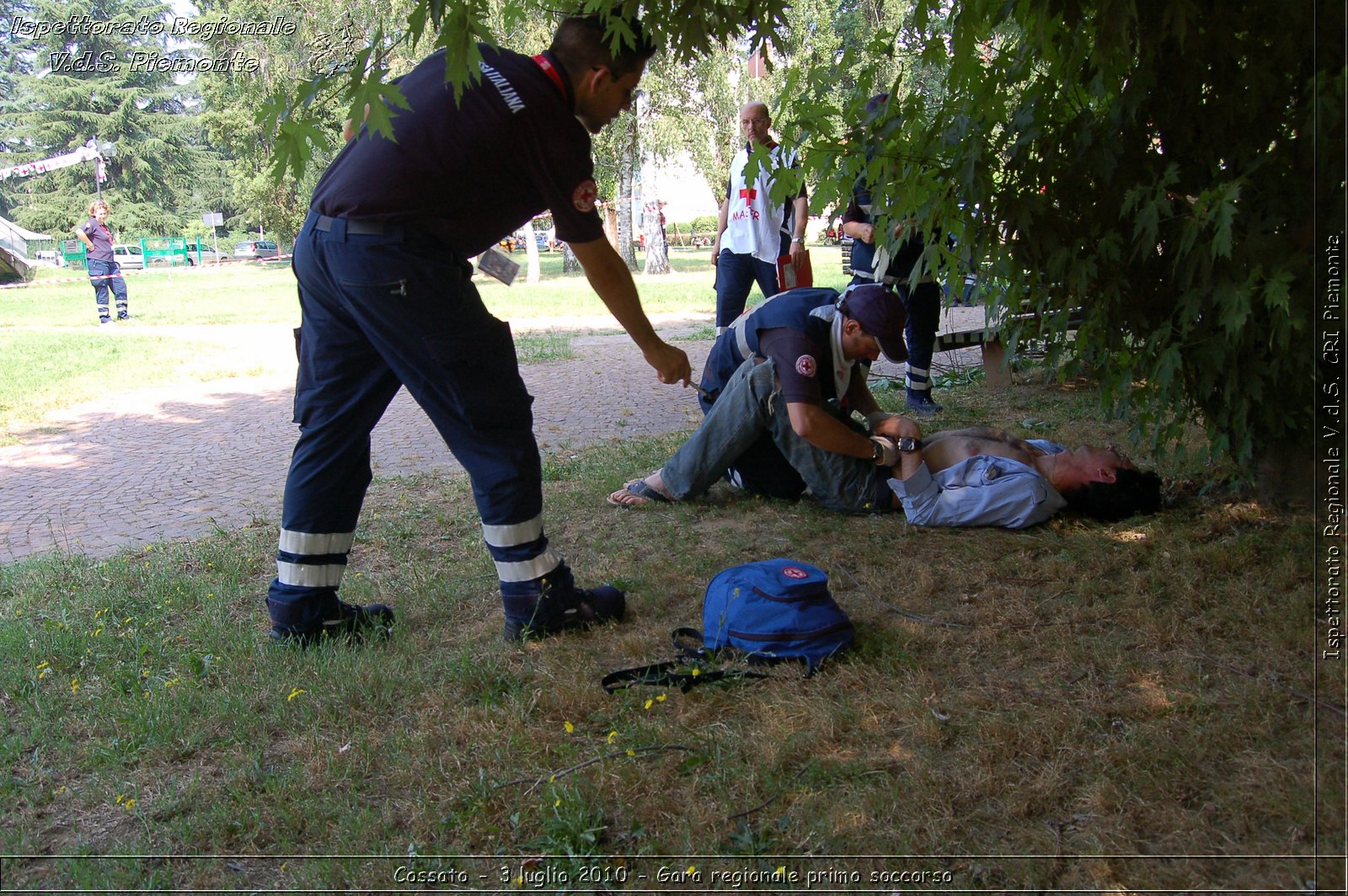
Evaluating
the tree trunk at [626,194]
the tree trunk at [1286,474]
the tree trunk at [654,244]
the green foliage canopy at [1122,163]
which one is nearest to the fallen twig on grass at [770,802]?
the green foliage canopy at [1122,163]

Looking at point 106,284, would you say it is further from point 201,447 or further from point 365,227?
point 365,227

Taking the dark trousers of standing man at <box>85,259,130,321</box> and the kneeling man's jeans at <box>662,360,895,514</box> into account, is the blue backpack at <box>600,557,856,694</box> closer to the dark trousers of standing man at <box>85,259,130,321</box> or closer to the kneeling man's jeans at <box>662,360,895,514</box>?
the kneeling man's jeans at <box>662,360,895,514</box>

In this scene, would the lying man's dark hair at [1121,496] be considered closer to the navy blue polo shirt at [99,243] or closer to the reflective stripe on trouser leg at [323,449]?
the reflective stripe on trouser leg at [323,449]

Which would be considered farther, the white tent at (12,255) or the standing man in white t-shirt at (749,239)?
the white tent at (12,255)

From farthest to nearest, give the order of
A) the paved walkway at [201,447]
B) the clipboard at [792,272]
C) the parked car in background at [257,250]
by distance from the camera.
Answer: the parked car in background at [257,250]
the clipboard at [792,272]
the paved walkway at [201,447]

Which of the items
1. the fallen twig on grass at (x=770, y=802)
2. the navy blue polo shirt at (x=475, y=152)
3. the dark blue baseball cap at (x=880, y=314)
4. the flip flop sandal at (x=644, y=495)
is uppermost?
the navy blue polo shirt at (x=475, y=152)

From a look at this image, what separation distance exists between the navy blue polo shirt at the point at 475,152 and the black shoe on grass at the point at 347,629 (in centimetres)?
135

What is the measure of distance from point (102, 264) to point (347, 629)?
48.6 ft

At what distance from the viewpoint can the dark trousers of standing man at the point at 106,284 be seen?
15.5 meters

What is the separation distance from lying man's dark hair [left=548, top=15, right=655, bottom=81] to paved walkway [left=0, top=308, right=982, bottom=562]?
126 inches

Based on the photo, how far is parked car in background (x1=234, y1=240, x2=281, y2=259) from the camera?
4531 cm

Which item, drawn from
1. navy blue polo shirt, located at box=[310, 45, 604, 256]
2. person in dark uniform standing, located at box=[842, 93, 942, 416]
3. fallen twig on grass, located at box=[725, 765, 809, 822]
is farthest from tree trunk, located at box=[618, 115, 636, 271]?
fallen twig on grass, located at box=[725, 765, 809, 822]

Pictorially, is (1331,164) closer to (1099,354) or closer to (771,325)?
(1099,354)

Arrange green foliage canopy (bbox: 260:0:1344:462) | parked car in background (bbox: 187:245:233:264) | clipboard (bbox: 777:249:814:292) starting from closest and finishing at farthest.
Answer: green foliage canopy (bbox: 260:0:1344:462) < clipboard (bbox: 777:249:814:292) < parked car in background (bbox: 187:245:233:264)
